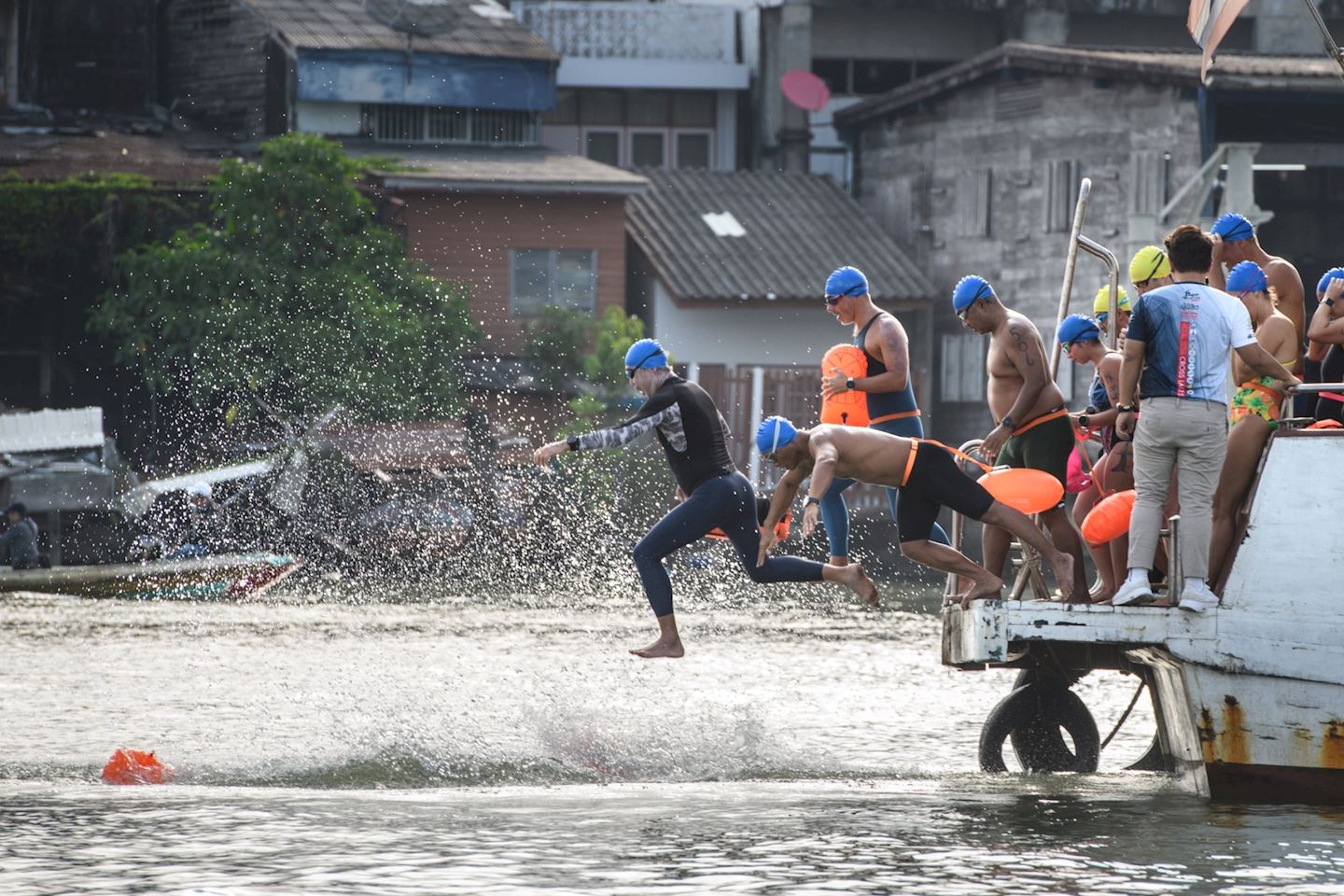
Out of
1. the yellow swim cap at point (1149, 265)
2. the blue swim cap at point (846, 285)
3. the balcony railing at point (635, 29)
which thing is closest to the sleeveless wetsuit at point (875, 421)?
the blue swim cap at point (846, 285)

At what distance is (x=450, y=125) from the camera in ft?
128

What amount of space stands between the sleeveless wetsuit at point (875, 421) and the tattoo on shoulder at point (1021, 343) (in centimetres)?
93

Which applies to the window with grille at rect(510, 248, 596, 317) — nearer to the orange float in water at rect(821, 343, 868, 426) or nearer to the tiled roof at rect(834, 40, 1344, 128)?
the tiled roof at rect(834, 40, 1344, 128)

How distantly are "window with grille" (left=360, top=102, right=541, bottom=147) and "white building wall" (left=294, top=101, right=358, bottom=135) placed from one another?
0.29 m

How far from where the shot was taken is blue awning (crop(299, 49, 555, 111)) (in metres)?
37.7

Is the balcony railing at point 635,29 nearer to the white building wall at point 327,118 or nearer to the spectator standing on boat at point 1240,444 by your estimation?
the white building wall at point 327,118

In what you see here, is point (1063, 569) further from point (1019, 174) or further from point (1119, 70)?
A: point (1019, 174)

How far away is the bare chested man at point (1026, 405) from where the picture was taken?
11.3 m

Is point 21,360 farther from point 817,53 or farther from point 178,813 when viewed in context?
point 178,813

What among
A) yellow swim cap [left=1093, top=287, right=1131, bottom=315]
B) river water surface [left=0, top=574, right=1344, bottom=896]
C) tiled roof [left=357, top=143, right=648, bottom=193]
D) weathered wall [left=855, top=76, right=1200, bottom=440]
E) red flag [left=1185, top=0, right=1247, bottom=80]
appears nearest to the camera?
river water surface [left=0, top=574, right=1344, bottom=896]

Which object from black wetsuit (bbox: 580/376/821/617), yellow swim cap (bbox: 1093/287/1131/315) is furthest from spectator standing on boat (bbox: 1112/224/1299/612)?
Answer: black wetsuit (bbox: 580/376/821/617)

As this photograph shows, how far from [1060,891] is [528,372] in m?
26.6

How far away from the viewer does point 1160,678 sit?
10664 mm

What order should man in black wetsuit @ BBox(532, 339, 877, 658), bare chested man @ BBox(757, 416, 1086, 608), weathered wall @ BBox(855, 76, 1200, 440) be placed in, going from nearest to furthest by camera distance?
bare chested man @ BBox(757, 416, 1086, 608), man in black wetsuit @ BBox(532, 339, 877, 658), weathered wall @ BBox(855, 76, 1200, 440)
